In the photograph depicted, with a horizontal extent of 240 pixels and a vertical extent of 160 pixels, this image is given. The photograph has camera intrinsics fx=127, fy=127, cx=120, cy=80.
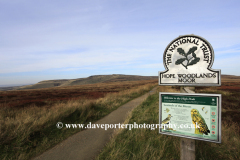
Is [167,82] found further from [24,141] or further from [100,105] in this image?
[100,105]

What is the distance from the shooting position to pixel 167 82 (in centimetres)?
253

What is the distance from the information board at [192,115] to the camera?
213 cm

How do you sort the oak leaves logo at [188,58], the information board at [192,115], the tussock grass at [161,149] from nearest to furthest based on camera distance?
the information board at [192,115] < the oak leaves logo at [188,58] < the tussock grass at [161,149]

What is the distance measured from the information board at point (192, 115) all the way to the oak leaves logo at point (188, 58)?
0.57m

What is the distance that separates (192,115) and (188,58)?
1.03 m

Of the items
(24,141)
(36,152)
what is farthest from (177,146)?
(24,141)

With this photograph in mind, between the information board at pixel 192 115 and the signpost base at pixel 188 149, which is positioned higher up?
the information board at pixel 192 115

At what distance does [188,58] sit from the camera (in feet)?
7.59

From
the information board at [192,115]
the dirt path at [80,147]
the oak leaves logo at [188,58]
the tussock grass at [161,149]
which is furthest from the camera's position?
the dirt path at [80,147]

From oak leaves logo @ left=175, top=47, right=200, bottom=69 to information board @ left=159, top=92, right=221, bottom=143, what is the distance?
0.57 m

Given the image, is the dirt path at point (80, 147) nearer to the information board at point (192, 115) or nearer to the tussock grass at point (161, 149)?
the tussock grass at point (161, 149)

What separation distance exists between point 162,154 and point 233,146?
194cm

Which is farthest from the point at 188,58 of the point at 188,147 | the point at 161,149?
the point at 161,149

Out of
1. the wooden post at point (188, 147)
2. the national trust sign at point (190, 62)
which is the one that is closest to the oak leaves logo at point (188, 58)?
the national trust sign at point (190, 62)
